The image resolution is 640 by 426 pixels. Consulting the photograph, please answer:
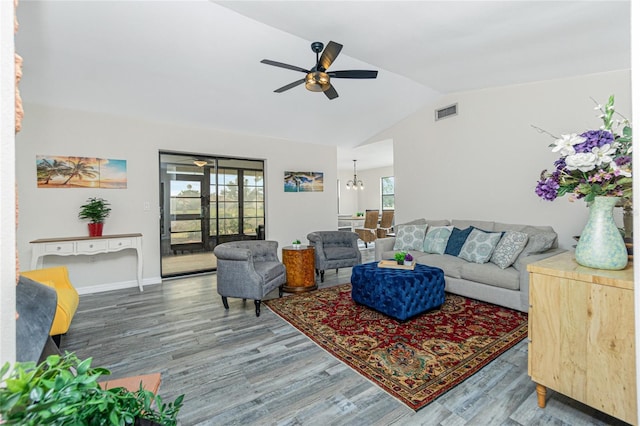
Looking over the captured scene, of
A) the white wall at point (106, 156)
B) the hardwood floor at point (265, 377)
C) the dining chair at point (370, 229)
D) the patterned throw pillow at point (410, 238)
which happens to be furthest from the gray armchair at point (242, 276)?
the dining chair at point (370, 229)

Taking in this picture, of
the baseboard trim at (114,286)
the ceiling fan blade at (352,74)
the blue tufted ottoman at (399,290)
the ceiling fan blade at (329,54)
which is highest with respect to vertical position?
the ceiling fan blade at (329,54)

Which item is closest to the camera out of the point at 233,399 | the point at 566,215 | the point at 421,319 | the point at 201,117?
the point at 233,399

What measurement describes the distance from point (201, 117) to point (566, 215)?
558cm

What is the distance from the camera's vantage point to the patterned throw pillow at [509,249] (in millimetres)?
3377

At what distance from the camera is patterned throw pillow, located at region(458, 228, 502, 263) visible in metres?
3.65

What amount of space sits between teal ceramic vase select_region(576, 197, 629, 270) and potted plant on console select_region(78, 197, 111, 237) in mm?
5241

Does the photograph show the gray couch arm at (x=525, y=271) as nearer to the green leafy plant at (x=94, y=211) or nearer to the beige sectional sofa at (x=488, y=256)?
the beige sectional sofa at (x=488, y=256)

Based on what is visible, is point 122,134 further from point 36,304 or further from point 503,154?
point 503,154

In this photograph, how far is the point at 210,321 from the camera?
3.08 meters

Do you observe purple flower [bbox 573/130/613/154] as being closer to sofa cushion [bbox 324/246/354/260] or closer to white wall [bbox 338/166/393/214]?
sofa cushion [bbox 324/246/354/260]

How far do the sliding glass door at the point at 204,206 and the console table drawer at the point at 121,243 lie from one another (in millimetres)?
705

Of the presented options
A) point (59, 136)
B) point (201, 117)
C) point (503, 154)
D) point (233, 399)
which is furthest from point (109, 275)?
point (503, 154)

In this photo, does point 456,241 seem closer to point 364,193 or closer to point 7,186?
point 7,186

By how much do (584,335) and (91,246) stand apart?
16.7 ft
